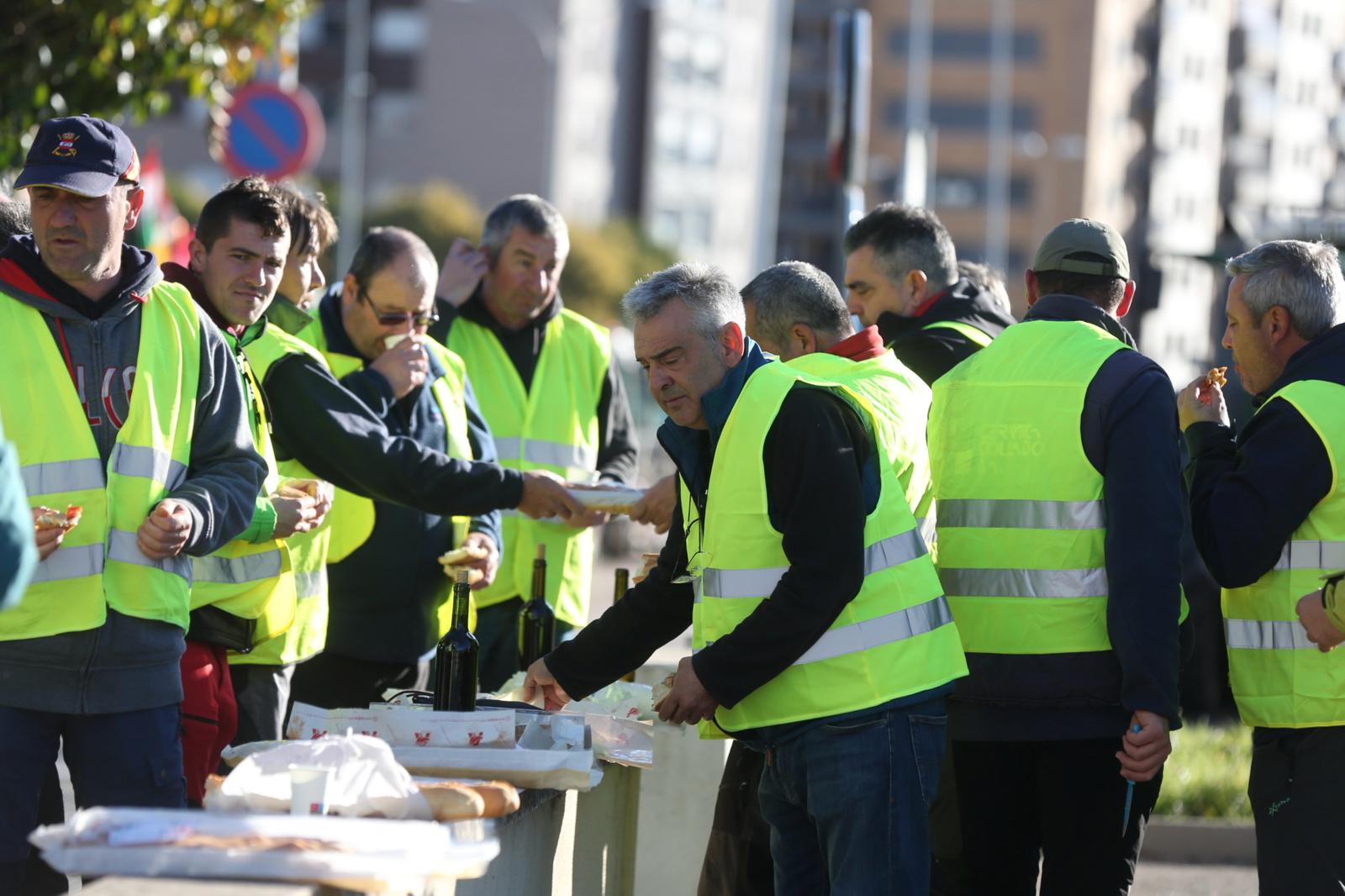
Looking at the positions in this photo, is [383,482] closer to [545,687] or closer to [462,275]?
[545,687]

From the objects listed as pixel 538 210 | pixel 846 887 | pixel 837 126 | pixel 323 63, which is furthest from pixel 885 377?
pixel 323 63

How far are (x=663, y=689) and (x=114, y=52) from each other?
6017mm

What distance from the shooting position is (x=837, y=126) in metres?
11.5

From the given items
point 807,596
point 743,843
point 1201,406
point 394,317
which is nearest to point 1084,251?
point 1201,406

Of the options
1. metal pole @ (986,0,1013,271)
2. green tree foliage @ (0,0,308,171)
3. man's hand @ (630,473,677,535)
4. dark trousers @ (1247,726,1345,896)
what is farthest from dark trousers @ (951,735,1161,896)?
metal pole @ (986,0,1013,271)

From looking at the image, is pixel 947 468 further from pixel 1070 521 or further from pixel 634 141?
pixel 634 141

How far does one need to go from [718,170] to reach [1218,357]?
76.8 metres

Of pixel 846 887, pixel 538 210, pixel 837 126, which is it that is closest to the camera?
pixel 846 887

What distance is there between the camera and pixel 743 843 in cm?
565

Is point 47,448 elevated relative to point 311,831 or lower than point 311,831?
elevated

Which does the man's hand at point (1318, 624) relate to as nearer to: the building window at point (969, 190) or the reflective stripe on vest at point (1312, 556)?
the reflective stripe on vest at point (1312, 556)

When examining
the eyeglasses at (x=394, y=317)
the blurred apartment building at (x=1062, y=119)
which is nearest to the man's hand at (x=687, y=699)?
the eyeglasses at (x=394, y=317)

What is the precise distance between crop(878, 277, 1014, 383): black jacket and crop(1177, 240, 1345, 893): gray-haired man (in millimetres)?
1260

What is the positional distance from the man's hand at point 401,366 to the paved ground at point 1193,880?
3978 millimetres
